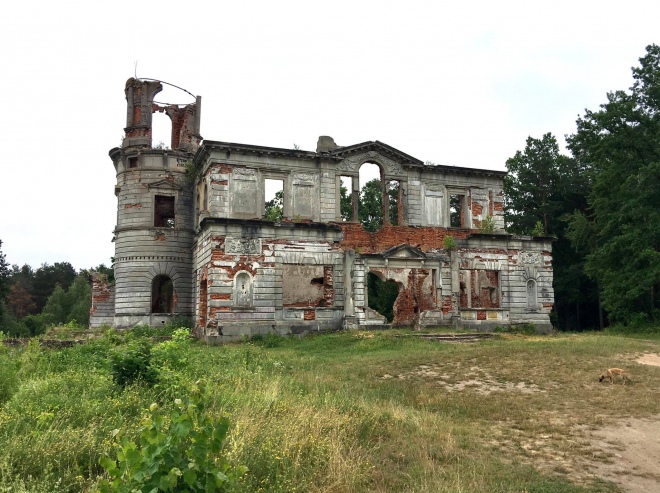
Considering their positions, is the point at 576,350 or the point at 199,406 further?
the point at 576,350

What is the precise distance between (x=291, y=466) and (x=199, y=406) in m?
1.59

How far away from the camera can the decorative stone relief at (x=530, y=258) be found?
28.9m

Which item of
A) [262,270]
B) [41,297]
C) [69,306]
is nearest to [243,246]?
[262,270]

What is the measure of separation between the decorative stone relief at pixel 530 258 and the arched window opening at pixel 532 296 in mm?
968

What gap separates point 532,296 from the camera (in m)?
28.8

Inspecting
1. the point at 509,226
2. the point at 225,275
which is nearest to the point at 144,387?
the point at 225,275

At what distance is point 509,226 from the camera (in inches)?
1656

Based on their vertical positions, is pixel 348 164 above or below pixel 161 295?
above

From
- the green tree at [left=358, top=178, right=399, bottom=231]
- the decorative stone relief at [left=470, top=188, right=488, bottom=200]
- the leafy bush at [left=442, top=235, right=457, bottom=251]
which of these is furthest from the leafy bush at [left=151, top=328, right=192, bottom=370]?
the green tree at [left=358, top=178, right=399, bottom=231]

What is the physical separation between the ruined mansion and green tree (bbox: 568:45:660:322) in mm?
4551

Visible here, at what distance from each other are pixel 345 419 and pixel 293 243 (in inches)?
706

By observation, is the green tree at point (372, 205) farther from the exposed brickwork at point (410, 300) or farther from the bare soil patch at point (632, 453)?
the bare soil patch at point (632, 453)

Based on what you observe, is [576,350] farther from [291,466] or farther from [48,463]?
[48,463]

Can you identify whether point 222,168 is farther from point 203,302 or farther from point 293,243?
point 203,302
